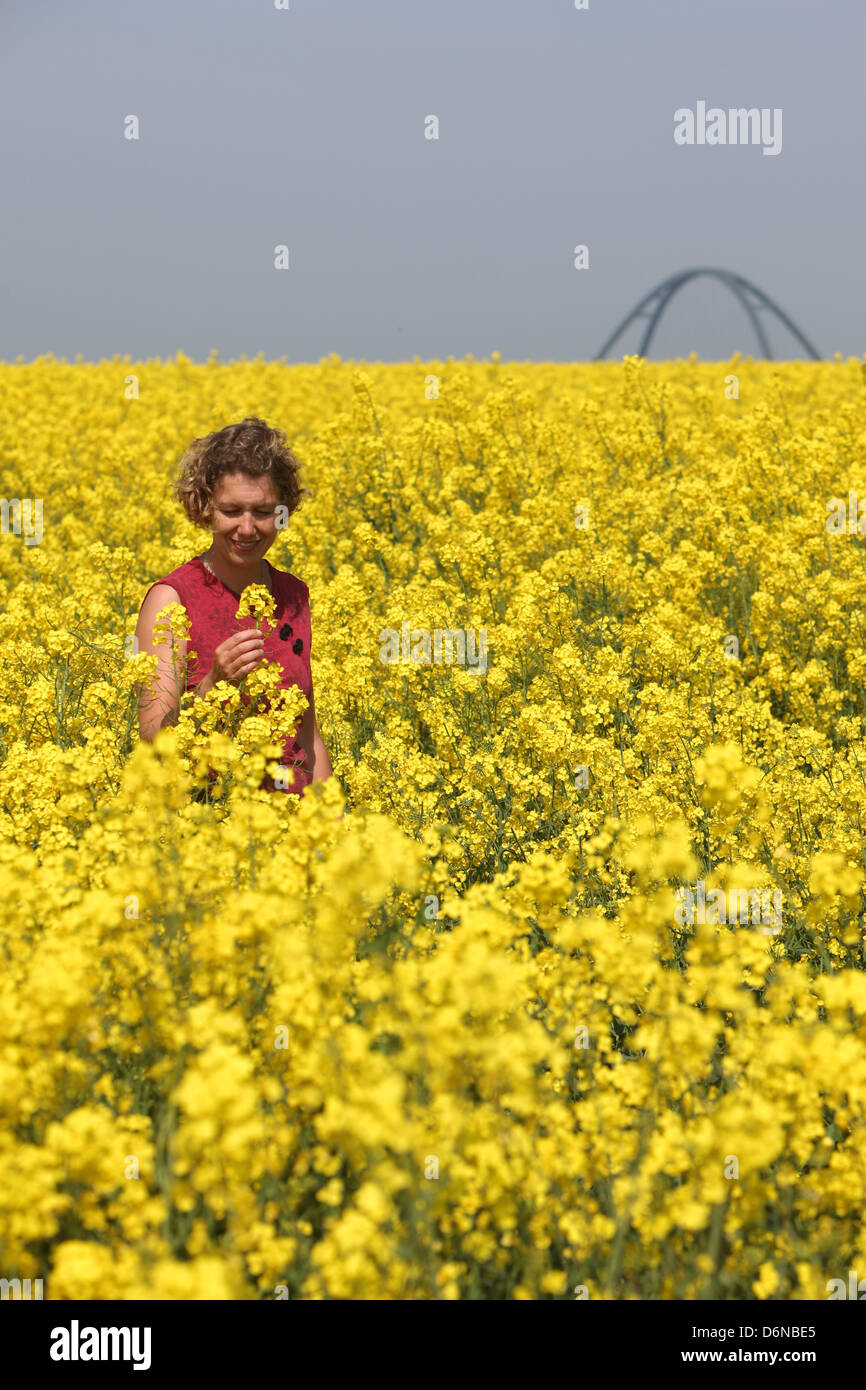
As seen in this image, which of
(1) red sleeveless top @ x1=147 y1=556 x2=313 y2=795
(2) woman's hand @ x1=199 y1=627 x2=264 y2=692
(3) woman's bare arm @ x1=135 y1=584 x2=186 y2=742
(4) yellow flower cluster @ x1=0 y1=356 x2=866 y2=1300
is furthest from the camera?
(1) red sleeveless top @ x1=147 y1=556 x2=313 y2=795

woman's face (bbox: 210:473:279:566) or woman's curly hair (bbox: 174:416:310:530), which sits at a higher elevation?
woman's curly hair (bbox: 174:416:310:530)

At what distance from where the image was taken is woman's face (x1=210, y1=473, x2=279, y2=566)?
4039mm

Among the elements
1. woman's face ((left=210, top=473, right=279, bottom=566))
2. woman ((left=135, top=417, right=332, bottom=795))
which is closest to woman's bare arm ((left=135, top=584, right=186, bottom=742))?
woman ((left=135, top=417, right=332, bottom=795))

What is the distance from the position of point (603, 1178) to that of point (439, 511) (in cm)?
707

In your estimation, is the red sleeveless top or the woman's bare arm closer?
the woman's bare arm

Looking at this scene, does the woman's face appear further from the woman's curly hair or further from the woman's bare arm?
the woman's bare arm

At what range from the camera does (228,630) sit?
4223 millimetres

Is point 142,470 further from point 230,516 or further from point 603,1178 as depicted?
point 603,1178

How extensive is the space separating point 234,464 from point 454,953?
2.20m

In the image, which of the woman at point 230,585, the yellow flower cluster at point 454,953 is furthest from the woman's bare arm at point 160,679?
the yellow flower cluster at point 454,953

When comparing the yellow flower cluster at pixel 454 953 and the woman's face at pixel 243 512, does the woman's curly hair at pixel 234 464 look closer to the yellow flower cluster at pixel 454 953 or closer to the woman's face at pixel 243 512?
the woman's face at pixel 243 512

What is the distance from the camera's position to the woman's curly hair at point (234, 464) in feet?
13.4

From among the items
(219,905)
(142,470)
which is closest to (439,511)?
(142,470)

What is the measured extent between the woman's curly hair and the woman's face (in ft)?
0.10
